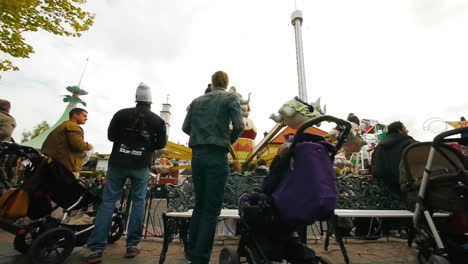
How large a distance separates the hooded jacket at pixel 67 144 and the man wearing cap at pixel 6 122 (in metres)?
0.73

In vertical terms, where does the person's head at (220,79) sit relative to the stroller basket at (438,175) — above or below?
above

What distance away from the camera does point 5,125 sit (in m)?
3.35

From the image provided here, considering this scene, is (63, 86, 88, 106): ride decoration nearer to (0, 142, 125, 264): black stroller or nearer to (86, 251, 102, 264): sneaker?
(0, 142, 125, 264): black stroller

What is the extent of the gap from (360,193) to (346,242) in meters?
1.28

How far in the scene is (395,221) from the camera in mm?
2797

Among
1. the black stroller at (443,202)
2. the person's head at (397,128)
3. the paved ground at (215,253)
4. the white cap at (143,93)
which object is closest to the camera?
the black stroller at (443,202)

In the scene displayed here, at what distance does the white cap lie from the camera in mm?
2824

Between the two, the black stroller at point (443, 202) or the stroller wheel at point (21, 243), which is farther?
the stroller wheel at point (21, 243)

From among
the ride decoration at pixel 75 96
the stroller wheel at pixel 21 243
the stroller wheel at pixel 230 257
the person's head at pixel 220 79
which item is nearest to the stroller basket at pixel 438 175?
the stroller wheel at pixel 230 257

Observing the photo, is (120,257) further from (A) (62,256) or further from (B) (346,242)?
(B) (346,242)

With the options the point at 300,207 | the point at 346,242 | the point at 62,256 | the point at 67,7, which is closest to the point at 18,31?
the point at 67,7

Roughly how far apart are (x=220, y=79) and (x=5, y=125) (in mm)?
3140

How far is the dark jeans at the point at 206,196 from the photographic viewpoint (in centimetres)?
190

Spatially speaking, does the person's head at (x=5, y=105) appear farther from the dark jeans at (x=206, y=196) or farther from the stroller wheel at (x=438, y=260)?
the stroller wheel at (x=438, y=260)
